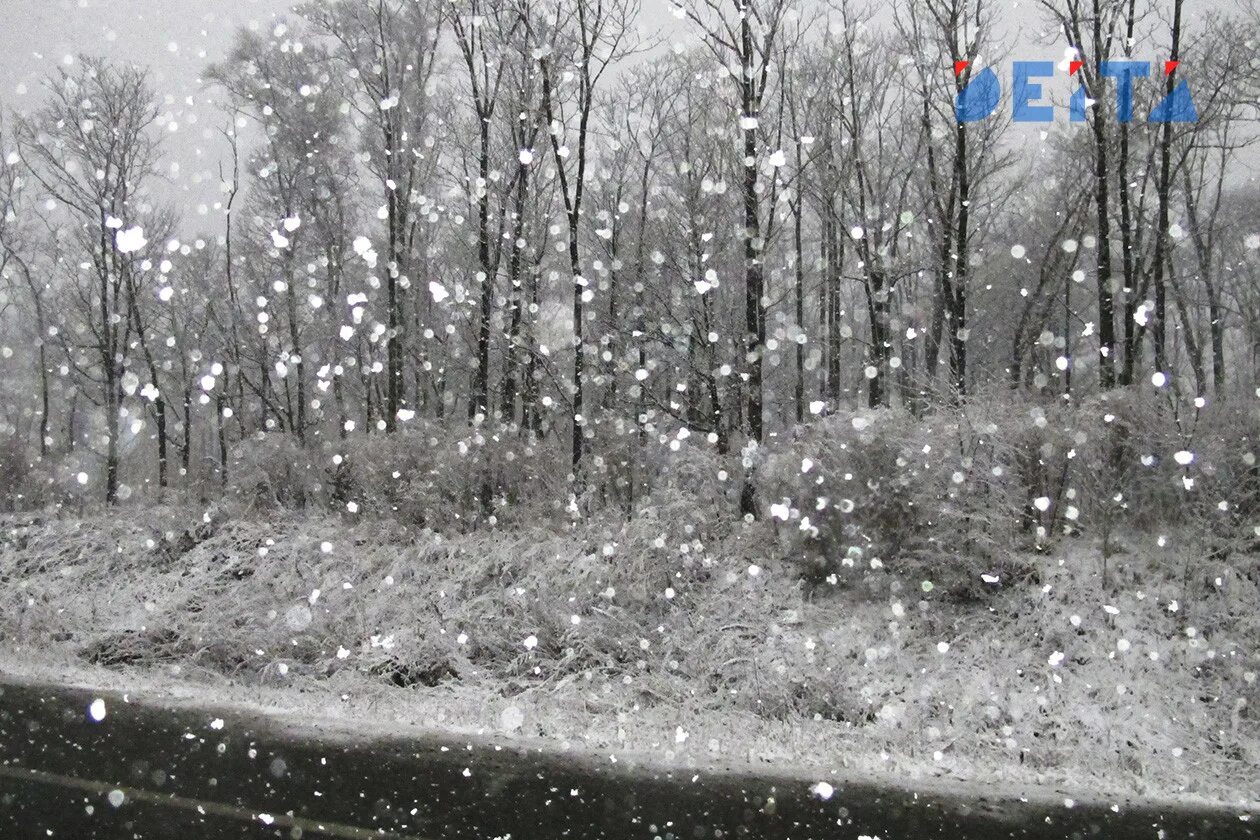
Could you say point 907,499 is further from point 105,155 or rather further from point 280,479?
point 105,155

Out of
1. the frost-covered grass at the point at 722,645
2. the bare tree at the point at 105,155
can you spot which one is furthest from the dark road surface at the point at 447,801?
the bare tree at the point at 105,155

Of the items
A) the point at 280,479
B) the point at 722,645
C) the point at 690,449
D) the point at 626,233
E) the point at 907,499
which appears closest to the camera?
the point at 722,645

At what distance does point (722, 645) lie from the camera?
9250 mm

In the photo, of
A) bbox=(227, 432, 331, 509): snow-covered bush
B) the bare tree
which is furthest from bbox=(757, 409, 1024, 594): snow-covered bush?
the bare tree

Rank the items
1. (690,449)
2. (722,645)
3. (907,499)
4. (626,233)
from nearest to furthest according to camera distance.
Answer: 1. (722,645)
2. (907,499)
3. (690,449)
4. (626,233)

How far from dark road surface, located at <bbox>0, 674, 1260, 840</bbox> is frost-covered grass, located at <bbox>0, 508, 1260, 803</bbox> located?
2.21 feet

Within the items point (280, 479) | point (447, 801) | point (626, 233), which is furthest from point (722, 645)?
point (626, 233)

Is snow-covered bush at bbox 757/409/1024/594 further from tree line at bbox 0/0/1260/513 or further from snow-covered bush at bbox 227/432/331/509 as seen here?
snow-covered bush at bbox 227/432/331/509

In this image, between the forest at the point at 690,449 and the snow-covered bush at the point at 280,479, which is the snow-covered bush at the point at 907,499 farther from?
the snow-covered bush at the point at 280,479

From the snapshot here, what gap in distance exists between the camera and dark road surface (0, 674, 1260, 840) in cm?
539

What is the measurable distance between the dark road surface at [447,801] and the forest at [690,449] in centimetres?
91

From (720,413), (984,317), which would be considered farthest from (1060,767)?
(984,317)

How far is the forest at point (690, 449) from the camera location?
340 inches

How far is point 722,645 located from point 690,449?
4.54m
